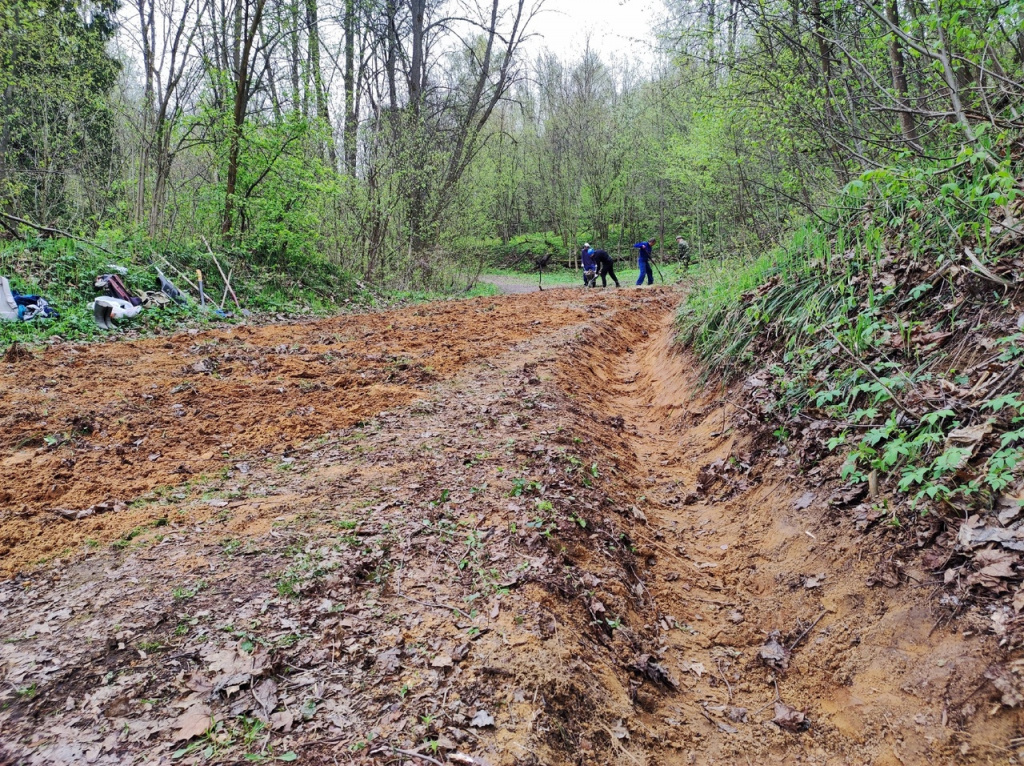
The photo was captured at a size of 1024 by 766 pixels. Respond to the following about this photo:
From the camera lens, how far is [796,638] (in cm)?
267

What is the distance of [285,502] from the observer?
11.1 ft

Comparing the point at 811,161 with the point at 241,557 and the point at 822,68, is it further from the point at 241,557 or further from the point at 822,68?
the point at 241,557

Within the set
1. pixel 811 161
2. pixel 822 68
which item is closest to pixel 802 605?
pixel 811 161

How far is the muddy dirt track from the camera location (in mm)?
1927

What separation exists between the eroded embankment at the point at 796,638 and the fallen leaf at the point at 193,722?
5.07 ft

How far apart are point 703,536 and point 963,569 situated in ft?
5.23

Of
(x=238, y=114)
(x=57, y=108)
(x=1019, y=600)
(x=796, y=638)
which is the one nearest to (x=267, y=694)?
(x=796, y=638)

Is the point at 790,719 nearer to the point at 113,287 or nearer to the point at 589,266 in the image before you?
the point at 113,287

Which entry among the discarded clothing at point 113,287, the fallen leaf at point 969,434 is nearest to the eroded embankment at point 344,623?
the fallen leaf at point 969,434

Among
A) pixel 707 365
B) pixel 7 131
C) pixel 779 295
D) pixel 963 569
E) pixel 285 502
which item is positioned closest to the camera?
pixel 963 569

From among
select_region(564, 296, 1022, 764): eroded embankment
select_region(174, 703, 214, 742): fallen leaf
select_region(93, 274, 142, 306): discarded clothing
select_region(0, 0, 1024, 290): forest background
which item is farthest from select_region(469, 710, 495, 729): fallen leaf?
select_region(93, 274, 142, 306): discarded clothing

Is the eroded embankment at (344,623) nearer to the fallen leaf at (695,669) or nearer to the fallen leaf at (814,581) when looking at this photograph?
the fallen leaf at (695,669)

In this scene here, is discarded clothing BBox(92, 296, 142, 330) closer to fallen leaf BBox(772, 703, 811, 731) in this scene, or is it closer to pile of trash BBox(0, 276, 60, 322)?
pile of trash BBox(0, 276, 60, 322)

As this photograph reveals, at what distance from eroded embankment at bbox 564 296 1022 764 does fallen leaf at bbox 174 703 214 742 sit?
1.54 meters
